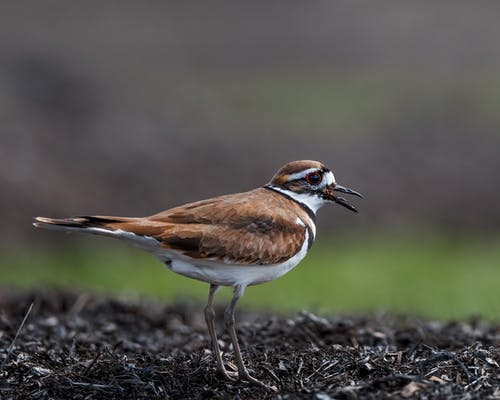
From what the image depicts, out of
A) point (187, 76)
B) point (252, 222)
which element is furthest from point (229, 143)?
point (252, 222)

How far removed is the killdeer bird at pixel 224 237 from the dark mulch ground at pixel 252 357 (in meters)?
0.44

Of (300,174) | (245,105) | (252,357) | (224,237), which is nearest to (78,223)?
(224,237)

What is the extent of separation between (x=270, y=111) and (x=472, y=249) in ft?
27.5

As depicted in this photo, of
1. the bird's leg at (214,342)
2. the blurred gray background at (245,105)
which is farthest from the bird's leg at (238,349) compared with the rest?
the blurred gray background at (245,105)

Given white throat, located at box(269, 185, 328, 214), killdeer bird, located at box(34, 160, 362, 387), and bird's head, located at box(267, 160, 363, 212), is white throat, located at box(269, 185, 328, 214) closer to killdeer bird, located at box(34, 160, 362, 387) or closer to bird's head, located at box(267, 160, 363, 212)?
Answer: bird's head, located at box(267, 160, 363, 212)

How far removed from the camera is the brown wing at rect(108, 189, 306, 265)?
278 inches

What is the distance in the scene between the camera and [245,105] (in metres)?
25.5

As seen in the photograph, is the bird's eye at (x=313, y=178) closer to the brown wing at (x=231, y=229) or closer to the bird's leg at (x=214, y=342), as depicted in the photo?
A: the brown wing at (x=231, y=229)

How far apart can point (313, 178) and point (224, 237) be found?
1110mm

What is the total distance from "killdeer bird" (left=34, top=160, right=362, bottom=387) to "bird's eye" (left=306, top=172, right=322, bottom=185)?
262 mm

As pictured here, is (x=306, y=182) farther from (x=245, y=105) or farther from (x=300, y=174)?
(x=245, y=105)

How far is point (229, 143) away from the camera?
21234 mm

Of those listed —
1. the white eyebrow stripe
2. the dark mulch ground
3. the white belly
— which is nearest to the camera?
the dark mulch ground

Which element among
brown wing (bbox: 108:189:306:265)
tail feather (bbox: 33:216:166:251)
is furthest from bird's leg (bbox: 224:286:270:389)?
tail feather (bbox: 33:216:166:251)
